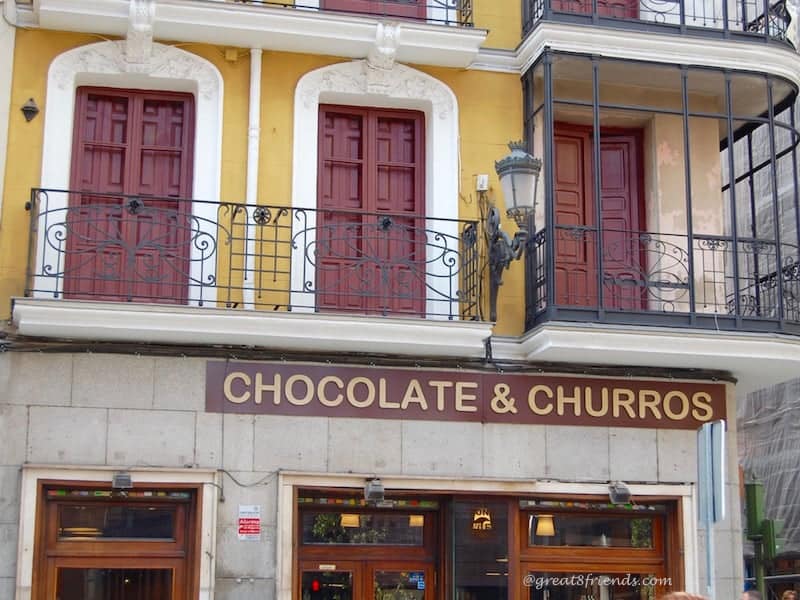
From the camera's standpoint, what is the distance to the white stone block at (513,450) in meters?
12.9

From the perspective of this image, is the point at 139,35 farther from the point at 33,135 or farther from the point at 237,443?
the point at 237,443

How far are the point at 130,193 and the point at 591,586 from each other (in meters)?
5.91

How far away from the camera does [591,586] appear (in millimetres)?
13211

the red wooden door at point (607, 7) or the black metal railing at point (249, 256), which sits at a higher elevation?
the red wooden door at point (607, 7)

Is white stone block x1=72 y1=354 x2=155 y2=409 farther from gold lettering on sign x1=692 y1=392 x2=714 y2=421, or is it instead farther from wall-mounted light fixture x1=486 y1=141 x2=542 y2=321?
gold lettering on sign x1=692 y1=392 x2=714 y2=421

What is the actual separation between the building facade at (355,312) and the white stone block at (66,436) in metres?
0.03

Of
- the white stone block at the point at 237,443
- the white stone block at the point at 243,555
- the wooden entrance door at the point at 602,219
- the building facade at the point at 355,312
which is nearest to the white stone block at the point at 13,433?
the building facade at the point at 355,312

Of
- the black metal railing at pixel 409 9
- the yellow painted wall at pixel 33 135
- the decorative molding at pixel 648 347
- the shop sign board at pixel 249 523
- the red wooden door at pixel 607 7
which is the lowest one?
the shop sign board at pixel 249 523

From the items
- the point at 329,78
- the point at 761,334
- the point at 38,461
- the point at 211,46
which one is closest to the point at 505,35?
the point at 329,78

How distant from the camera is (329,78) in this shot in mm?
13477

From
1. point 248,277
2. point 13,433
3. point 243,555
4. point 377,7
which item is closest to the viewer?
point 13,433

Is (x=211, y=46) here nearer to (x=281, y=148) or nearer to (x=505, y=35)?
(x=281, y=148)

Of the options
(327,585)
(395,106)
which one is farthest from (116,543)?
(395,106)

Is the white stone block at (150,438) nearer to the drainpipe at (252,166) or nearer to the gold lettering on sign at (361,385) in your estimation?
the drainpipe at (252,166)
